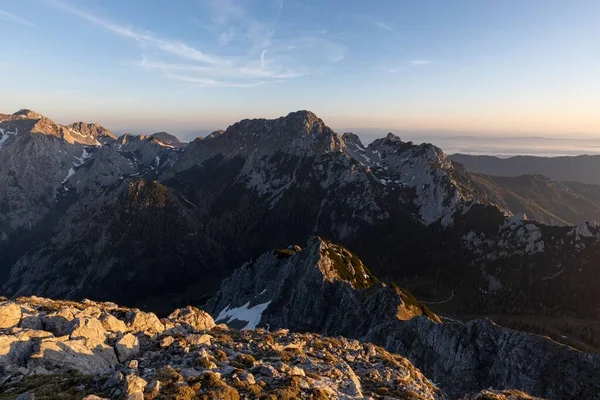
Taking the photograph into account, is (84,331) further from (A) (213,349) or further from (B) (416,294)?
(B) (416,294)

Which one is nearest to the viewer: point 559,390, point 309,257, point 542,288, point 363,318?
point 559,390

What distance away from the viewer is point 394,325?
255ft

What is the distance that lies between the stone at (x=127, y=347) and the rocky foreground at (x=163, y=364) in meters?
0.08

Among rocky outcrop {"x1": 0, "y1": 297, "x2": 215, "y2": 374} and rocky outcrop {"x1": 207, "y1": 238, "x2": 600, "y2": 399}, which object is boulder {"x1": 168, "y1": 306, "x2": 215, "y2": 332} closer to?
rocky outcrop {"x1": 0, "y1": 297, "x2": 215, "y2": 374}

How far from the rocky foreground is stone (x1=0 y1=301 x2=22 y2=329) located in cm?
7

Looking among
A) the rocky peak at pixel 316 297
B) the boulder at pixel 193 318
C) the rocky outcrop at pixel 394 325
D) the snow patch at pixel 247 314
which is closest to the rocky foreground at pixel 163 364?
Answer: the boulder at pixel 193 318

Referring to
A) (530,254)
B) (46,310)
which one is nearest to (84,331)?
(46,310)

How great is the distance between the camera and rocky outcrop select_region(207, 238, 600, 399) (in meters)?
51.9

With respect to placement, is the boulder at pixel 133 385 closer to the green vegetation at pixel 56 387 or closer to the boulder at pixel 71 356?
the green vegetation at pixel 56 387

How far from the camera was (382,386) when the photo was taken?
3050cm

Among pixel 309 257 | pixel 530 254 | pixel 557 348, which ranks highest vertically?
pixel 557 348

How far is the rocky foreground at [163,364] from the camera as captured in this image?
65.9 ft

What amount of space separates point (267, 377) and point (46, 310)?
26.8 m

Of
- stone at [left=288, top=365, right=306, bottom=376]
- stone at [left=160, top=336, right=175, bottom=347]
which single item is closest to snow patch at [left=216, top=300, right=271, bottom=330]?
stone at [left=160, top=336, right=175, bottom=347]
